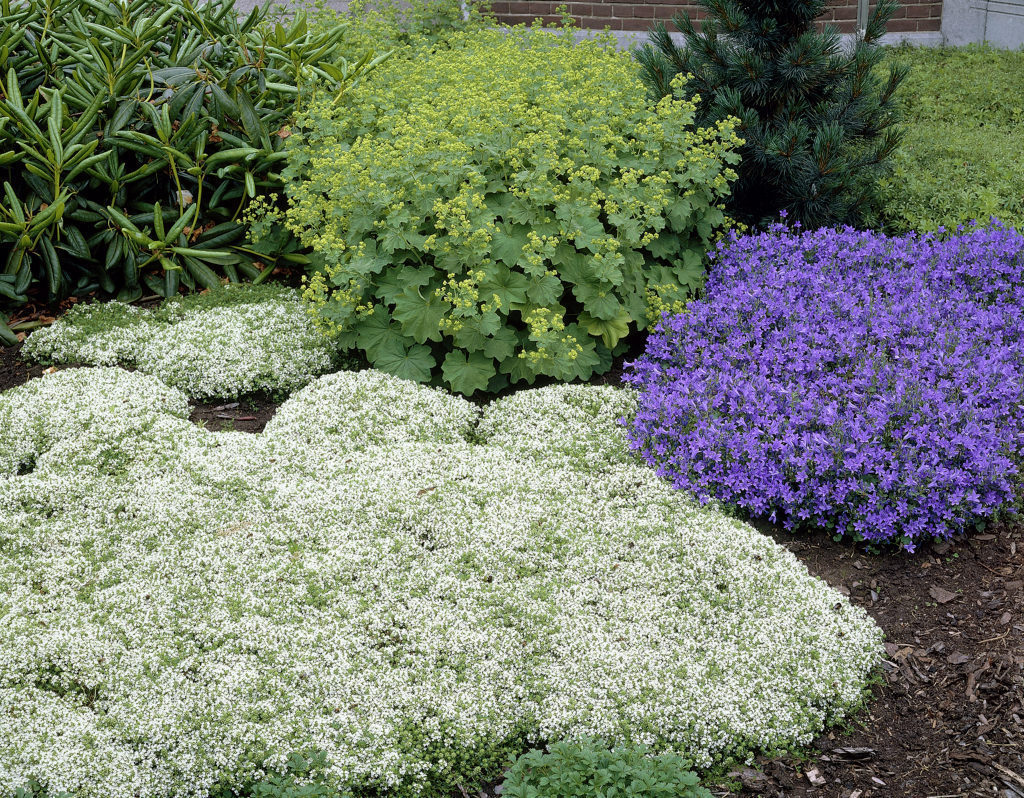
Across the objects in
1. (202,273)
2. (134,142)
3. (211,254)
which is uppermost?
(134,142)

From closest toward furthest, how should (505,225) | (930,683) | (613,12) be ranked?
(930,683), (505,225), (613,12)

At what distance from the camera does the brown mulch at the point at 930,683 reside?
3.68 m

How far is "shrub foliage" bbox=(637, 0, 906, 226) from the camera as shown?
709cm

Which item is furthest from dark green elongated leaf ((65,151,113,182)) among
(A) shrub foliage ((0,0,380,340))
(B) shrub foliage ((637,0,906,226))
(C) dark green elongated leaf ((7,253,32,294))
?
(B) shrub foliage ((637,0,906,226))

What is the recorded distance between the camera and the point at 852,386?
527 cm

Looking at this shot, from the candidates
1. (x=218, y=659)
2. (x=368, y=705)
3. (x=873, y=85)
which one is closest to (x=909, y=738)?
(x=368, y=705)

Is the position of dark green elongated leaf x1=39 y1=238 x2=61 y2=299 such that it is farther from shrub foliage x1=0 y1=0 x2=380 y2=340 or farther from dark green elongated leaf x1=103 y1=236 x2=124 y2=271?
dark green elongated leaf x1=103 y1=236 x2=124 y2=271

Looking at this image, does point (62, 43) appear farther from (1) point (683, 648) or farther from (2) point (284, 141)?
(1) point (683, 648)

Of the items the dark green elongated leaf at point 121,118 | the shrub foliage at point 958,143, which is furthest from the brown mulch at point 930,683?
the dark green elongated leaf at point 121,118

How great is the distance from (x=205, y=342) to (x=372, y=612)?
312cm

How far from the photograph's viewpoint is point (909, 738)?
3.87 m

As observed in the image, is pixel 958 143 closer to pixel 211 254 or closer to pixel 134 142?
pixel 211 254

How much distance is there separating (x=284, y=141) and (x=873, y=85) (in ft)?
15.5

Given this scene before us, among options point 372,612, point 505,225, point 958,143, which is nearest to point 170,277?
point 505,225
